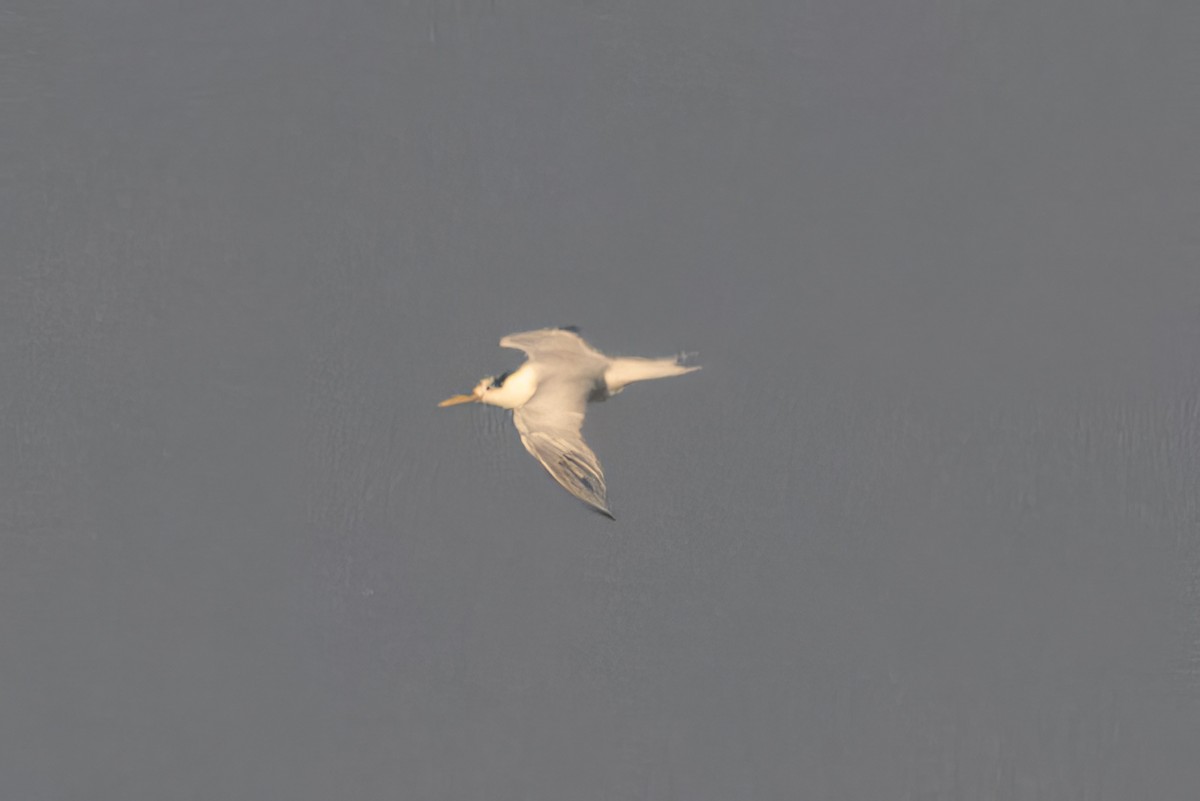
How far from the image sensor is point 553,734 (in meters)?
12.6

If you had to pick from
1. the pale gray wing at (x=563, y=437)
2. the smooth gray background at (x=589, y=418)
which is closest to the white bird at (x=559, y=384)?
the pale gray wing at (x=563, y=437)

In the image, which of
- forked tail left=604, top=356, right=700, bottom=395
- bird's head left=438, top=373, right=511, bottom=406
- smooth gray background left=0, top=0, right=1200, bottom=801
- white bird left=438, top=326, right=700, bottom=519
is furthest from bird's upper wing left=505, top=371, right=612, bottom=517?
smooth gray background left=0, top=0, right=1200, bottom=801

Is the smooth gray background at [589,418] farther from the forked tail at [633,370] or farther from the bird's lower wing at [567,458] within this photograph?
the bird's lower wing at [567,458]

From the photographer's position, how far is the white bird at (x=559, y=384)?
9.23 metres

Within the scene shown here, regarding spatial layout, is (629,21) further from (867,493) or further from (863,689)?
(863,689)

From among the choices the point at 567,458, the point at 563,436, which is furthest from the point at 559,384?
the point at 567,458

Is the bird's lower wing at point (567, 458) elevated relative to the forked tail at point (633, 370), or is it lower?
lower

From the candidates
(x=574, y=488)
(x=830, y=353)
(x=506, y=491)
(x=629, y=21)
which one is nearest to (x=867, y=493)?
(x=830, y=353)

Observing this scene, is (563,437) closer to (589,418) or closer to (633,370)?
(633,370)

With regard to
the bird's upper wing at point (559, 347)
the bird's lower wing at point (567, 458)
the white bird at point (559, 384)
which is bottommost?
the bird's lower wing at point (567, 458)

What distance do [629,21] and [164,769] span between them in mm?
5831

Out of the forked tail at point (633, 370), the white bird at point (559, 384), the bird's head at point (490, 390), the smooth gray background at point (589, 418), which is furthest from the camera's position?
the smooth gray background at point (589, 418)

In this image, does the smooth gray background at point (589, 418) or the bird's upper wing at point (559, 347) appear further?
the smooth gray background at point (589, 418)

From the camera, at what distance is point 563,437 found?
9258mm
